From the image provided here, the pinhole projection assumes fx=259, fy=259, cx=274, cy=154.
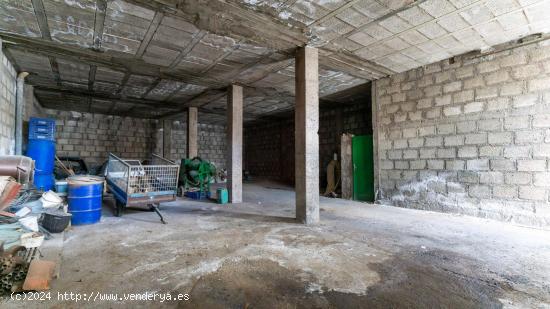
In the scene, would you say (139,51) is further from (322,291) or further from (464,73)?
(464,73)

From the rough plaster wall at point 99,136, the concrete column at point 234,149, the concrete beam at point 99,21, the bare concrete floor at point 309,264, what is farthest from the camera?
the rough plaster wall at point 99,136

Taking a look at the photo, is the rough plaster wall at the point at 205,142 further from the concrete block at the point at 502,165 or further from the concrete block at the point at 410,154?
the concrete block at the point at 502,165

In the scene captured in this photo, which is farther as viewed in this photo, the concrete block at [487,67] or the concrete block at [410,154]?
the concrete block at [410,154]

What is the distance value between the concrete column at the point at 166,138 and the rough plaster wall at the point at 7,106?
6.55 metres

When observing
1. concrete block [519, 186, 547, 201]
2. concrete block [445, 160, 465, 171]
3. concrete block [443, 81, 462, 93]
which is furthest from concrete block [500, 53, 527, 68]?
concrete block [519, 186, 547, 201]

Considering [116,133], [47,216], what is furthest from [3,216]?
[116,133]

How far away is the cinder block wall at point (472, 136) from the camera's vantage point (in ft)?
14.6

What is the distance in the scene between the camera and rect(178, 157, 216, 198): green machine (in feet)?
23.7

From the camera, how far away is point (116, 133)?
38.0ft

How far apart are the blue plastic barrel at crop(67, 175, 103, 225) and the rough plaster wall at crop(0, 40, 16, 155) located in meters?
2.00

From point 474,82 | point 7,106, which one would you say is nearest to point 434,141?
point 474,82

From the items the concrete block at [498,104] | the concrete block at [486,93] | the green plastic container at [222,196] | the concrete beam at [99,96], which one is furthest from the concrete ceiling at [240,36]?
the green plastic container at [222,196]

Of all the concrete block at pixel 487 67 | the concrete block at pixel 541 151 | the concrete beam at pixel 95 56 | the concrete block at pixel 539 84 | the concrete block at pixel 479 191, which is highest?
the concrete beam at pixel 95 56

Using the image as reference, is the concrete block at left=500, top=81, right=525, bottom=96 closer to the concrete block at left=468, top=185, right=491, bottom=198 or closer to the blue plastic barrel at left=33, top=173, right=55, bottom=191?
the concrete block at left=468, top=185, right=491, bottom=198
